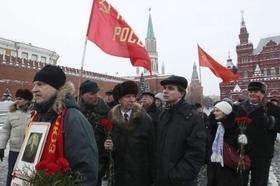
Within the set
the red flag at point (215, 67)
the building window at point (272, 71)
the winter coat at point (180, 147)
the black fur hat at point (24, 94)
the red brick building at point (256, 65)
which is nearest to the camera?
the winter coat at point (180, 147)

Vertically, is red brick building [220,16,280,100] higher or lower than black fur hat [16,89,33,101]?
higher

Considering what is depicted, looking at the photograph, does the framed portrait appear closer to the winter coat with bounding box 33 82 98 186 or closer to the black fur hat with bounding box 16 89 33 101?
the winter coat with bounding box 33 82 98 186

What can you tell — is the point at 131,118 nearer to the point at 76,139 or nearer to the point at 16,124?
the point at 76,139

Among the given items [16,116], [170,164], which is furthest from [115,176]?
[16,116]

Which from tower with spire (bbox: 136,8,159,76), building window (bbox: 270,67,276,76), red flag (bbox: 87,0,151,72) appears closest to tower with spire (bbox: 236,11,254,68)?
building window (bbox: 270,67,276,76)

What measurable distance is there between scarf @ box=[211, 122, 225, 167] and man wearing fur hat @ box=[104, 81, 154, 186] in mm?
791

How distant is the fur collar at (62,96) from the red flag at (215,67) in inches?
265

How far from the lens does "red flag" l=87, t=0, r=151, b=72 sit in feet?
17.0

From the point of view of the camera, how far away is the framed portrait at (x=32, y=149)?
2.01 meters

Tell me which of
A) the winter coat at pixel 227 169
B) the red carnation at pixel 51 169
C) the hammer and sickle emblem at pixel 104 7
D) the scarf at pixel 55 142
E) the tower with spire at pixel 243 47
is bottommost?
the winter coat at pixel 227 169

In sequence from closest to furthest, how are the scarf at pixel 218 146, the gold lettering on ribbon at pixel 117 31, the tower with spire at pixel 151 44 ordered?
1. the scarf at pixel 218 146
2. the gold lettering on ribbon at pixel 117 31
3. the tower with spire at pixel 151 44

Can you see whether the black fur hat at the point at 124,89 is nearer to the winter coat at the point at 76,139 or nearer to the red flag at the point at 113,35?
the winter coat at the point at 76,139

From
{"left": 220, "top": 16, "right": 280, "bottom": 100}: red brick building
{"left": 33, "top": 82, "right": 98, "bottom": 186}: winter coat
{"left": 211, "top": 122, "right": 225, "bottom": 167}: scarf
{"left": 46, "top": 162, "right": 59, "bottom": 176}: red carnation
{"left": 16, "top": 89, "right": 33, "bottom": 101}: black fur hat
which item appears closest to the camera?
{"left": 46, "top": 162, "right": 59, "bottom": 176}: red carnation

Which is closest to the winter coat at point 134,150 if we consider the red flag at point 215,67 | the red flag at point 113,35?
the red flag at point 113,35
